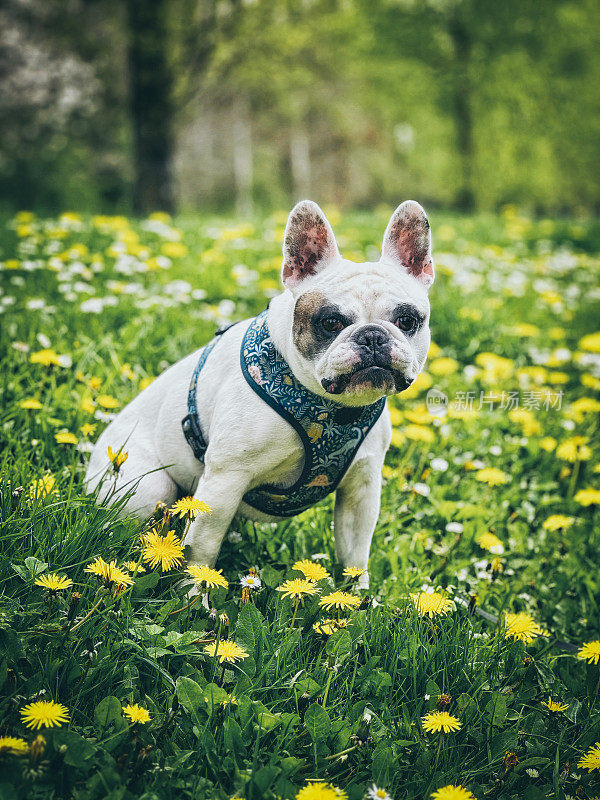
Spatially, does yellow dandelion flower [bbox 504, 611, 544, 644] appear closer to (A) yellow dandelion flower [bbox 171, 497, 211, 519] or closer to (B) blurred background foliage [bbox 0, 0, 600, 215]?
(A) yellow dandelion flower [bbox 171, 497, 211, 519]

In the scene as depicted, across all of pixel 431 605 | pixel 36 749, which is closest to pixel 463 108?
pixel 431 605

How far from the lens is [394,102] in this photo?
2022 cm

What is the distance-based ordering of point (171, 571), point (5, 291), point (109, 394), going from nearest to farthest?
point (171, 571) → point (109, 394) → point (5, 291)

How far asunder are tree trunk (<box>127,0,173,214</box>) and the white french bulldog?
8787mm

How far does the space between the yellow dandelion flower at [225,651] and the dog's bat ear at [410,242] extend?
4.33 feet

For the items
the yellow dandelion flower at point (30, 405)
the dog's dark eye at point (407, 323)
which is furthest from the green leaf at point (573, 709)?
the yellow dandelion flower at point (30, 405)

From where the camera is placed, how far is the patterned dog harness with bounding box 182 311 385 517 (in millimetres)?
2160

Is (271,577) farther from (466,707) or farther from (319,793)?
(319,793)

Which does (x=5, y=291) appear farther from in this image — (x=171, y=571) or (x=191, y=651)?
(x=191, y=651)

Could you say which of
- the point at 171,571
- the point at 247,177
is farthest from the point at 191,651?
the point at 247,177

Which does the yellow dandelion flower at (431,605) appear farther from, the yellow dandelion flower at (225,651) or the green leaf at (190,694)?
the green leaf at (190,694)

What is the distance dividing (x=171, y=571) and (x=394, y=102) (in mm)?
20724

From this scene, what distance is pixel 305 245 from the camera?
84.5 inches

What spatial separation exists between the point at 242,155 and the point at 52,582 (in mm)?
28165
